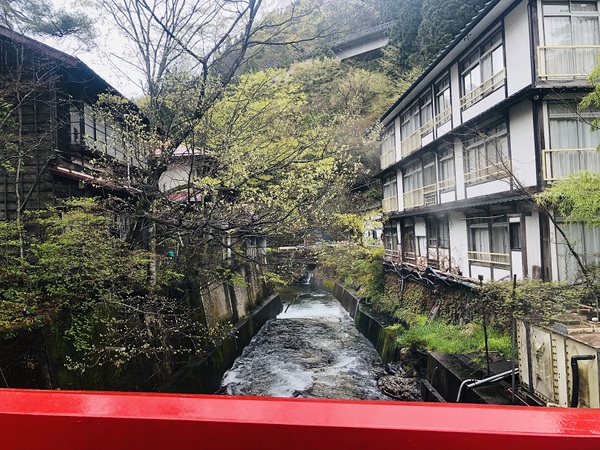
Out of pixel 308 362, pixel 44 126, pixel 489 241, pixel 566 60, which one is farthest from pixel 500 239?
pixel 44 126

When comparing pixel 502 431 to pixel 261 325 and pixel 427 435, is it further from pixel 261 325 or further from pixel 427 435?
pixel 261 325

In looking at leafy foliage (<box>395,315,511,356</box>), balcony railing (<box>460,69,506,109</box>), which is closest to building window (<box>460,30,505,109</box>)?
balcony railing (<box>460,69,506,109</box>)

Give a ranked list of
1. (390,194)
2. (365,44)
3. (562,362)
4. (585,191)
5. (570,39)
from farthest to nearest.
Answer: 1. (365,44)
2. (390,194)
3. (570,39)
4. (585,191)
5. (562,362)

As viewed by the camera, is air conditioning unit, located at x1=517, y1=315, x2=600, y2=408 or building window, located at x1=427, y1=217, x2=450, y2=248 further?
building window, located at x1=427, y1=217, x2=450, y2=248

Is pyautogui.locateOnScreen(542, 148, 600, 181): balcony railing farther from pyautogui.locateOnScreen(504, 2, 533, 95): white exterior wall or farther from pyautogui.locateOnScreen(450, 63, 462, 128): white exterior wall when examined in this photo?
pyautogui.locateOnScreen(450, 63, 462, 128): white exterior wall

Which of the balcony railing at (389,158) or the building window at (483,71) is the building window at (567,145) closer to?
the building window at (483,71)

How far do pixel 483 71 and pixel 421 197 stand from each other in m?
7.39

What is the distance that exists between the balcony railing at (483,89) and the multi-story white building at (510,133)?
56 millimetres

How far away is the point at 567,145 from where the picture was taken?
1124 centimetres

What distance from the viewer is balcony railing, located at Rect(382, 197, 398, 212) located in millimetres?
24594

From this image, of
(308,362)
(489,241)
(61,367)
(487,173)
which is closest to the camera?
(61,367)

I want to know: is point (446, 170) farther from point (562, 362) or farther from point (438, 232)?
point (562, 362)

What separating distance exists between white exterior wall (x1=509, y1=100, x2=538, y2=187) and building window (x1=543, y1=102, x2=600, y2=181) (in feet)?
1.42

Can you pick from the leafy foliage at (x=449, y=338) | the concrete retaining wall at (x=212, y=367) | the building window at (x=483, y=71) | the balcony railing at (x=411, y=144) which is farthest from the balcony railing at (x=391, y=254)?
the building window at (x=483, y=71)
